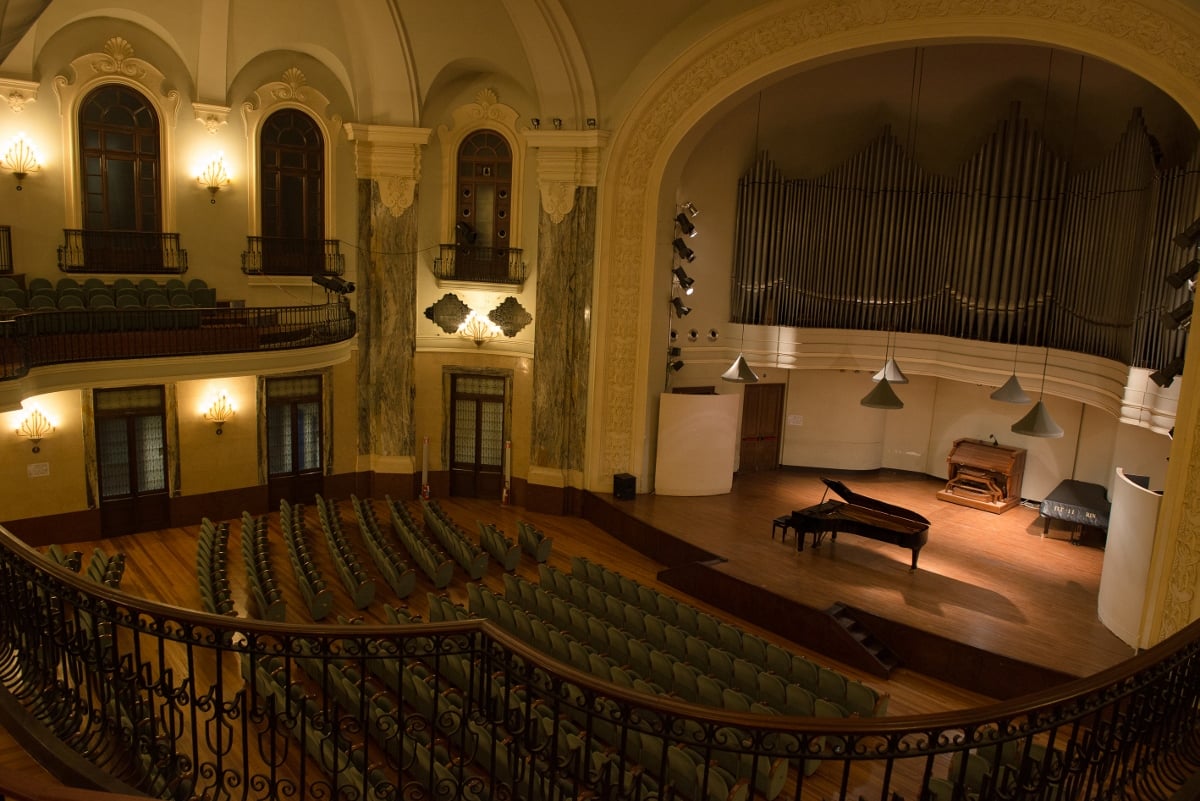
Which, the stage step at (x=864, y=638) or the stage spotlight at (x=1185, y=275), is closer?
the stage spotlight at (x=1185, y=275)

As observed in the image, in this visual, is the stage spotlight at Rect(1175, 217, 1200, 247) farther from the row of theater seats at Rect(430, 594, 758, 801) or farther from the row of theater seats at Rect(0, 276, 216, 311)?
the row of theater seats at Rect(0, 276, 216, 311)

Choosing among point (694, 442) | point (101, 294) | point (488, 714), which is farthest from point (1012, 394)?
point (101, 294)

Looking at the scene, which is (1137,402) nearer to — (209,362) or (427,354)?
(427,354)

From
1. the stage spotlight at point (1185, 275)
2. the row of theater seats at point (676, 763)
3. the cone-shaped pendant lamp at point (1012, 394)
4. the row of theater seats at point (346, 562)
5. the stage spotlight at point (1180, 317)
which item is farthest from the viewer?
the cone-shaped pendant lamp at point (1012, 394)

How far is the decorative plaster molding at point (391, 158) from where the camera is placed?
15.1 meters

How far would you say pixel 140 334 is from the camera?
11.9 metres

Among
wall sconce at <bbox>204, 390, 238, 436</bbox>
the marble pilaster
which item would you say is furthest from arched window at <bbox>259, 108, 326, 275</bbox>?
the marble pilaster

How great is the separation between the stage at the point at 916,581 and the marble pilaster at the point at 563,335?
122 cm

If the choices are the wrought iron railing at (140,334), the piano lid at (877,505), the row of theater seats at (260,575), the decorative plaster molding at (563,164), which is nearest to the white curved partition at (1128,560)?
the piano lid at (877,505)

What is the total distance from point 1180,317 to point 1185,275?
18.8 inches

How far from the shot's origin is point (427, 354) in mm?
16062

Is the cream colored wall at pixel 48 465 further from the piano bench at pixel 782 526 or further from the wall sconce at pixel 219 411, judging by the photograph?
the piano bench at pixel 782 526

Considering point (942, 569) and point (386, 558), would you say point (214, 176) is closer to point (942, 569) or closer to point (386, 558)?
point (386, 558)

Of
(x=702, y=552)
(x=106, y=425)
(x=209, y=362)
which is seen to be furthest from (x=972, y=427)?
(x=106, y=425)
